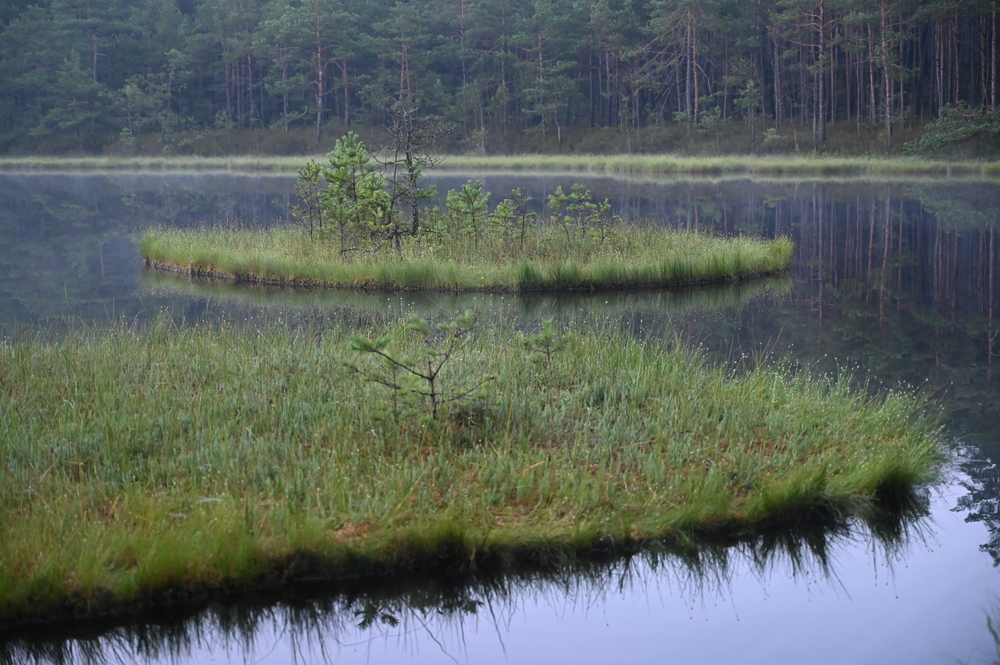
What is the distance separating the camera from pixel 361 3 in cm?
6078

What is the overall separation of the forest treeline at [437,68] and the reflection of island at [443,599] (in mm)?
46491

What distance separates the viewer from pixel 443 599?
15.7ft

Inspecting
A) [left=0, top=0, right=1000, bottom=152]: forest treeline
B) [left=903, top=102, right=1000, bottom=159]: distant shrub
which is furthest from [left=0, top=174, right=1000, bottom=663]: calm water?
[left=0, top=0, right=1000, bottom=152]: forest treeline

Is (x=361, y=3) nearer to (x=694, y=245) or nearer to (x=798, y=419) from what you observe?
(x=694, y=245)

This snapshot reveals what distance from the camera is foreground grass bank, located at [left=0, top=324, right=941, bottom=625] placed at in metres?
4.69

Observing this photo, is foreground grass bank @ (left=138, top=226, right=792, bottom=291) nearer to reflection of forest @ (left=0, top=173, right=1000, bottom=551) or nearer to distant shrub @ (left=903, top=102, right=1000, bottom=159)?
reflection of forest @ (left=0, top=173, right=1000, bottom=551)

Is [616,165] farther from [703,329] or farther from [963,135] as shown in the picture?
[703,329]

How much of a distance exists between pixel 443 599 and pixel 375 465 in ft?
3.54

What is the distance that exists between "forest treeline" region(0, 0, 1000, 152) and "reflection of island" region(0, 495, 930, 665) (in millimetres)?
46491

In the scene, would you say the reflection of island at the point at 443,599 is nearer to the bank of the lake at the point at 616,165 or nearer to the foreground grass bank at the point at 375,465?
the foreground grass bank at the point at 375,465

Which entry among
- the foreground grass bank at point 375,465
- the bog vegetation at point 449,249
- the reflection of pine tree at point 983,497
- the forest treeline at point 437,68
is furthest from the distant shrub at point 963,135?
the reflection of pine tree at point 983,497

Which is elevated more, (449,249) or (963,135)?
(963,135)

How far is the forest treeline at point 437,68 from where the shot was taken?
5234 centimetres

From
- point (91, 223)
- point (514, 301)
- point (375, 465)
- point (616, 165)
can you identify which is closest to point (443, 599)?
point (375, 465)
